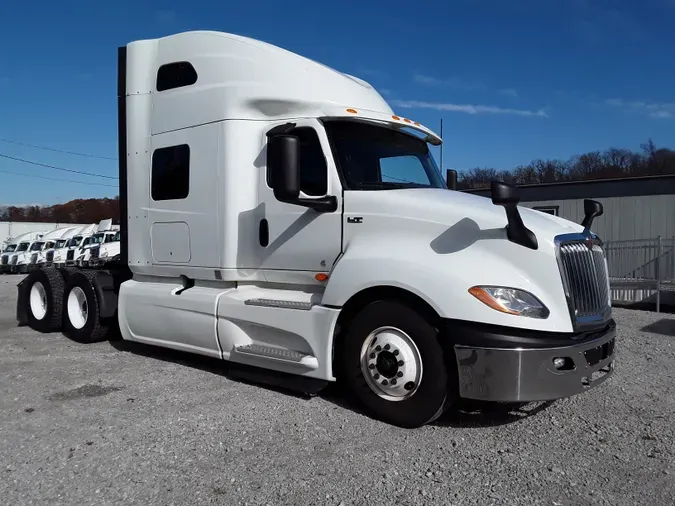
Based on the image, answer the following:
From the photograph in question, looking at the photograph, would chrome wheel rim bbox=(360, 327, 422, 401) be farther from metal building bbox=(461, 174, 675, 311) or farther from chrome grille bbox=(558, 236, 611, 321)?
metal building bbox=(461, 174, 675, 311)

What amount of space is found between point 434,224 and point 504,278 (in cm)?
75

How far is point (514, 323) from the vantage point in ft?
13.5

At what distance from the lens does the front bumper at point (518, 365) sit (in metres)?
4.09

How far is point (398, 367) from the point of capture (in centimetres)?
452

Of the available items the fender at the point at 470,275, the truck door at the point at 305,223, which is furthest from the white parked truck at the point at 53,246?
the fender at the point at 470,275

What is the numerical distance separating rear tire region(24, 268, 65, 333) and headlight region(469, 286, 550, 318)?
648cm

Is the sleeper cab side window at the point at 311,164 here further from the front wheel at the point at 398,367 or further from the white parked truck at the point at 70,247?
the white parked truck at the point at 70,247

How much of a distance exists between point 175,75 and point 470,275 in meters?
4.26

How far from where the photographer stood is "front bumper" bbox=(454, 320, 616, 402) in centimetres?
409

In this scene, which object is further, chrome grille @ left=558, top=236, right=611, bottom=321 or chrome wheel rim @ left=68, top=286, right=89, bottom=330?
chrome wheel rim @ left=68, top=286, right=89, bottom=330

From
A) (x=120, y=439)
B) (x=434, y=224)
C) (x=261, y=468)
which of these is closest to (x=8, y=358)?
(x=120, y=439)

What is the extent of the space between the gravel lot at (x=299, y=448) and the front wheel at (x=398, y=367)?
0.17m

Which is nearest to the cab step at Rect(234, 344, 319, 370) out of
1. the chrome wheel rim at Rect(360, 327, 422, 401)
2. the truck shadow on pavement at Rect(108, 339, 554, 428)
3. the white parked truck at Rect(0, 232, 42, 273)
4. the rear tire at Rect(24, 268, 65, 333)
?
the truck shadow on pavement at Rect(108, 339, 554, 428)

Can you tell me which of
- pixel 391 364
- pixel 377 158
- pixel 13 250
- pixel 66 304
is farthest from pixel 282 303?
pixel 13 250
